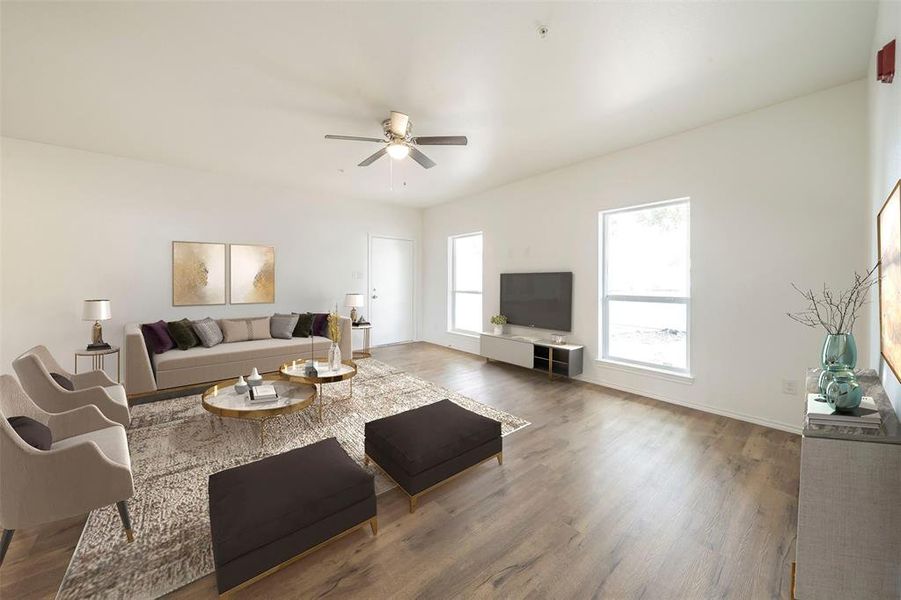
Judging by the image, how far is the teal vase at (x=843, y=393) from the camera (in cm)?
146

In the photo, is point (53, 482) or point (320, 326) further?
point (320, 326)

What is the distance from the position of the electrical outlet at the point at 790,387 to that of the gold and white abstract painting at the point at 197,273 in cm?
674

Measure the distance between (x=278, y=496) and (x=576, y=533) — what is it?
1537 millimetres

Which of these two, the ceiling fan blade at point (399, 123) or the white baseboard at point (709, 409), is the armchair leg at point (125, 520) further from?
the white baseboard at point (709, 409)

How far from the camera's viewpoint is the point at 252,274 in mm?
5332

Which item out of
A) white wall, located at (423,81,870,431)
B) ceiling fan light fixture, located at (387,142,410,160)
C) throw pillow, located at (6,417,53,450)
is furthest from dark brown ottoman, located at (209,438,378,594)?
white wall, located at (423,81,870,431)

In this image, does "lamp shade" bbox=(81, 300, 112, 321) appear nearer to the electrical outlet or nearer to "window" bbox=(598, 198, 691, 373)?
"window" bbox=(598, 198, 691, 373)

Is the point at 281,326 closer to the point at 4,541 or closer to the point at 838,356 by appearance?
the point at 4,541

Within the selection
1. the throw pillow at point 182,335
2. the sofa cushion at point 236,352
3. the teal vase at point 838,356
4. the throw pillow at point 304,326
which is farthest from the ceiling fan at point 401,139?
the throw pillow at point 182,335

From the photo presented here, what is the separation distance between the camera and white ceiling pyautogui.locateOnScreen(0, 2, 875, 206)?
203 centimetres

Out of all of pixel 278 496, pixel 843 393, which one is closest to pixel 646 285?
pixel 843 393

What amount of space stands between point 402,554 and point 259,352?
12.1ft

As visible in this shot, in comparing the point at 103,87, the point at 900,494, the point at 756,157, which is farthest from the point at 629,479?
the point at 103,87

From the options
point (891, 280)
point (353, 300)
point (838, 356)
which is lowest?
point (838, 356)
